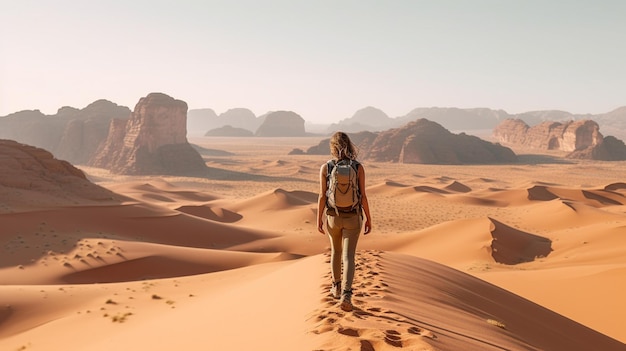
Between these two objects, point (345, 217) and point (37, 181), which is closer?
point (345, 217)

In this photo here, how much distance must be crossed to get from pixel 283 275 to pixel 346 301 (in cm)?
373

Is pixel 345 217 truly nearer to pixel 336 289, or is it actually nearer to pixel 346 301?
pixel 346 301

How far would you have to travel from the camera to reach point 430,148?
8231cm

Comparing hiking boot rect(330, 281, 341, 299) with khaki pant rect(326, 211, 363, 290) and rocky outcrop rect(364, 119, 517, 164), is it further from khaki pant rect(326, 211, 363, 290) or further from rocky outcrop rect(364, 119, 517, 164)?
rocky outcrop rect(364, 119, 517, 164)

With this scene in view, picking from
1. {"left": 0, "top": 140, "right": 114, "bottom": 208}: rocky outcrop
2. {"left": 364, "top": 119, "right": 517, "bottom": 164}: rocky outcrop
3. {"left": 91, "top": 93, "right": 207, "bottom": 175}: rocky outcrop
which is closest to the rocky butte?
{"left": 364, "top": 119, "right": 517, "bottom": 164}: rocky outcrop

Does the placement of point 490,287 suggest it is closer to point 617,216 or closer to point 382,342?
point 382,342

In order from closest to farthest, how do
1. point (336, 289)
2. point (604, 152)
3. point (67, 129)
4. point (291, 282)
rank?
point (336, 289)
point (291, 282)
point (67, 129)
point (604, 152)

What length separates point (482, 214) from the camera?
31.9 meters

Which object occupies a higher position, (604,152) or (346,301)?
(346,301)

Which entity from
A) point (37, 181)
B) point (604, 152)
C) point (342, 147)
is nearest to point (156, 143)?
point (37, 181)

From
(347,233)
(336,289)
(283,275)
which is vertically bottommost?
(283,275)

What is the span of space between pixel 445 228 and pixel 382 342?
57.4ft

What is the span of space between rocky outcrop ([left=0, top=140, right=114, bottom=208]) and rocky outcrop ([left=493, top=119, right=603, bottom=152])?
293ft

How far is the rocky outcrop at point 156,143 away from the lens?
61344 millimetres
